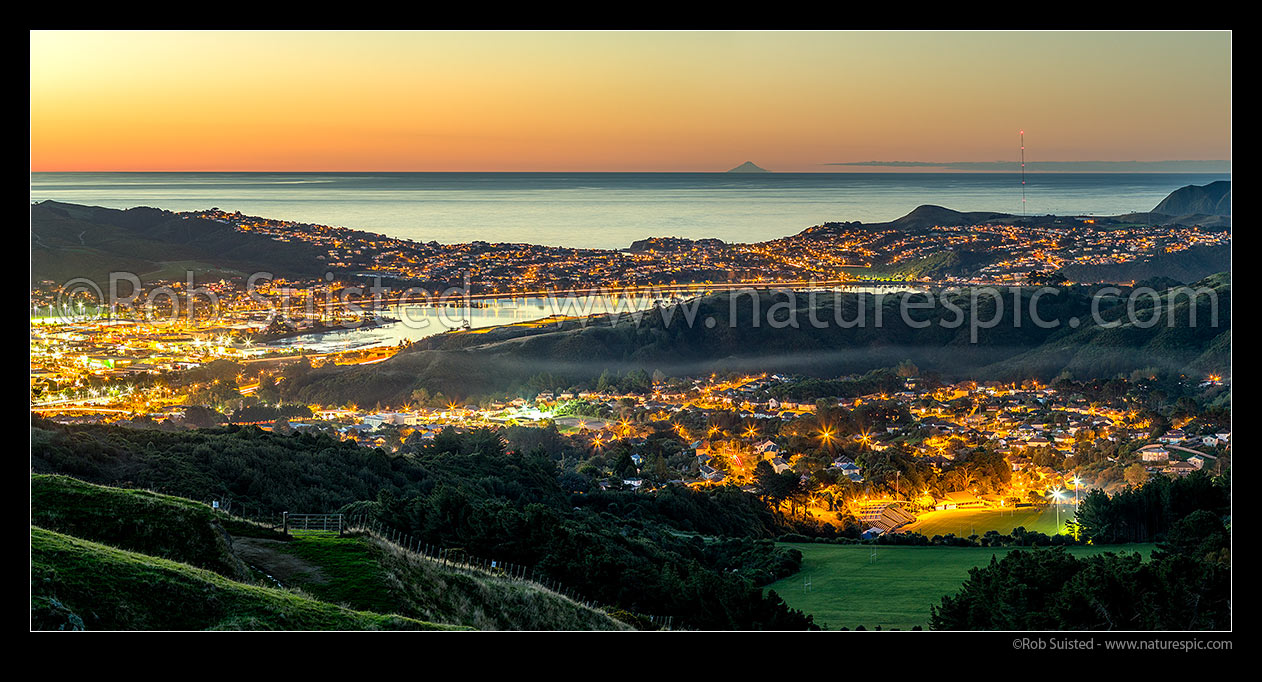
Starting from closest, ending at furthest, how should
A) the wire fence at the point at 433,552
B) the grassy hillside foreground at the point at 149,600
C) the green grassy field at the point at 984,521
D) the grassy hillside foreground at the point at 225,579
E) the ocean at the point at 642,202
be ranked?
the grassy hillside foreground at the point at 149,600
the grassy hillside foreground at the point at 225,579
the wire fence at the point at 433,552
the green grassy field at the point at 984,521
the ocean at the point at 642,202

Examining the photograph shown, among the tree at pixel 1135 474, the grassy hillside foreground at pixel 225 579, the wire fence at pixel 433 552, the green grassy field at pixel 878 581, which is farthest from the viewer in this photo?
the tree at pixel 1135 474

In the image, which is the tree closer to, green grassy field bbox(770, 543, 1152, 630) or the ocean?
green grassy field bbox(770, 543, 1152, 630)

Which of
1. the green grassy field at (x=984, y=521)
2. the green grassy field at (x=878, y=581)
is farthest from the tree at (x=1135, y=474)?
the green grassy field at (x=878, y=581)

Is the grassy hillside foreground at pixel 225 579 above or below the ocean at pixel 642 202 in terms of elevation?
below

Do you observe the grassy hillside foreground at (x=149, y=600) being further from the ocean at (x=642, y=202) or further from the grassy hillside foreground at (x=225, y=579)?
the ocean at (x=642, y=202)

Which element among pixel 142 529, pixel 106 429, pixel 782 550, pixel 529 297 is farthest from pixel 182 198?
pixel 142 529

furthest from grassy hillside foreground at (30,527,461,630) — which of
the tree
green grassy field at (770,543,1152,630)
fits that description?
the tree
